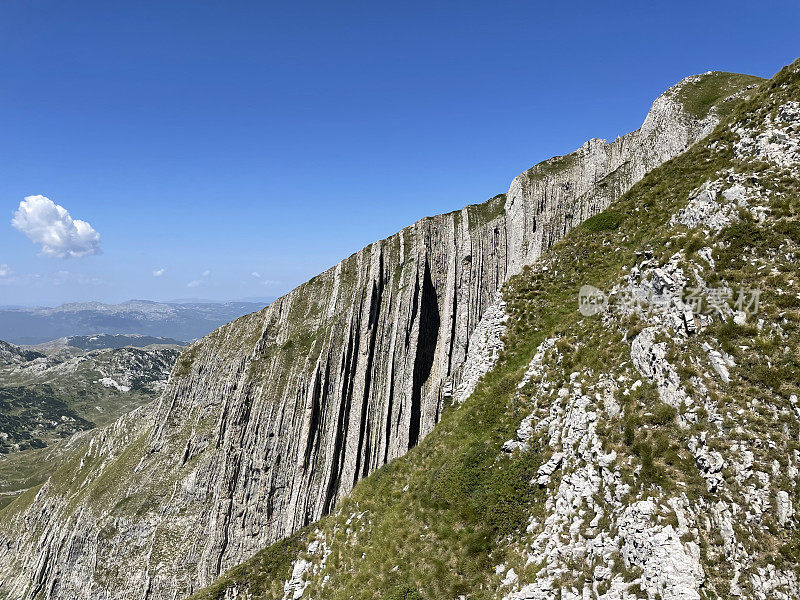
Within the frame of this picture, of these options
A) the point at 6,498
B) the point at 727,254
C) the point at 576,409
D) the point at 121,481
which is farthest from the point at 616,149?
the point at 6,498

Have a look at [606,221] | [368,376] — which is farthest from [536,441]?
[368,376]

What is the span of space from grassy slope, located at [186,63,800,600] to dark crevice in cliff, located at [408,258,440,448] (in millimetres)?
28401

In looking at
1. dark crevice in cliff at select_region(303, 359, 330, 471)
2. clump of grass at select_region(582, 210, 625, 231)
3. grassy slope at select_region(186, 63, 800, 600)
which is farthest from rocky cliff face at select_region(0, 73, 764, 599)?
clump of grass at select_region(582, 210, 625, 231)

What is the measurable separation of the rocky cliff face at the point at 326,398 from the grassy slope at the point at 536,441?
1044 inches

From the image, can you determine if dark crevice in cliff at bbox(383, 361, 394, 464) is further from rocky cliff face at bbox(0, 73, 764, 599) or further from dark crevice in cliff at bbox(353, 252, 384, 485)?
dark crevice in cliff at bbox(353, 252, 384, 485)

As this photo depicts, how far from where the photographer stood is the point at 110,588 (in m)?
56.9

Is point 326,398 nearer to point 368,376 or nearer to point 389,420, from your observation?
point 368,376

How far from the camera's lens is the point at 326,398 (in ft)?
199

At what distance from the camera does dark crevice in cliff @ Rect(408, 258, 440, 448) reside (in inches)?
2261

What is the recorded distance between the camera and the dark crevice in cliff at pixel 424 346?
188 feet

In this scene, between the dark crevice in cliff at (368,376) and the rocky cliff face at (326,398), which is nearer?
the rocky cliff face at (326,398)

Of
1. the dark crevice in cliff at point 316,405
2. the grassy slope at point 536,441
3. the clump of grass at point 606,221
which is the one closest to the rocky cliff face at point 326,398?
the dark crevice in cliff at point 316,405

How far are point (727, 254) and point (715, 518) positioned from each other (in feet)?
38.5

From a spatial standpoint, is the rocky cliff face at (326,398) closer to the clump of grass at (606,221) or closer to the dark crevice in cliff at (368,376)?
the dark crevice in cliff at (368,376)
